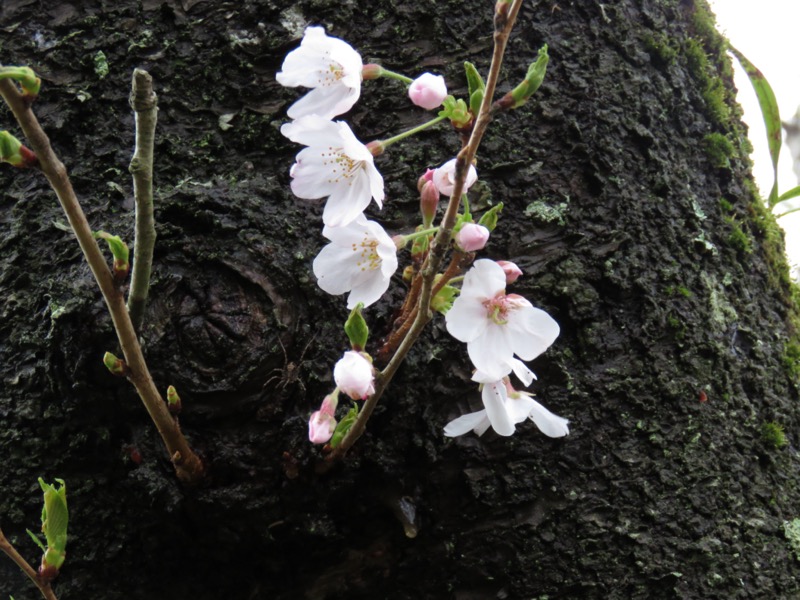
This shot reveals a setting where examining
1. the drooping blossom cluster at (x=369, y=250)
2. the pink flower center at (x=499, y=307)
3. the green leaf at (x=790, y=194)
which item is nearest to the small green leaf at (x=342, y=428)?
the drooping blossom cluster at (x=369, y=250)

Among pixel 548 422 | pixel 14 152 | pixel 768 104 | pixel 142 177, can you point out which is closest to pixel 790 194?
pixel 768 104

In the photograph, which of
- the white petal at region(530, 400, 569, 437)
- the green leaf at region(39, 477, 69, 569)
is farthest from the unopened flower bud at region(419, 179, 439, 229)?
the green leaf at region(39, 477, 69, 569)

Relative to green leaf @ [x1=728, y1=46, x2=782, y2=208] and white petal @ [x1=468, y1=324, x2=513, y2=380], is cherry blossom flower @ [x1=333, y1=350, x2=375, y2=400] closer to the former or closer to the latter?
white petal @ [x1=468, y1=324, x2=513, y2=380]

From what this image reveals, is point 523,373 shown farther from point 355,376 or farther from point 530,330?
point 355,376

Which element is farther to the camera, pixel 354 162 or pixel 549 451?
pixel 549 451

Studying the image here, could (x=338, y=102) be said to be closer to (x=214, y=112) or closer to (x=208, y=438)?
(x=214, y=112)

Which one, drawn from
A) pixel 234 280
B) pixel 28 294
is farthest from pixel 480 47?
pixel 28 294
